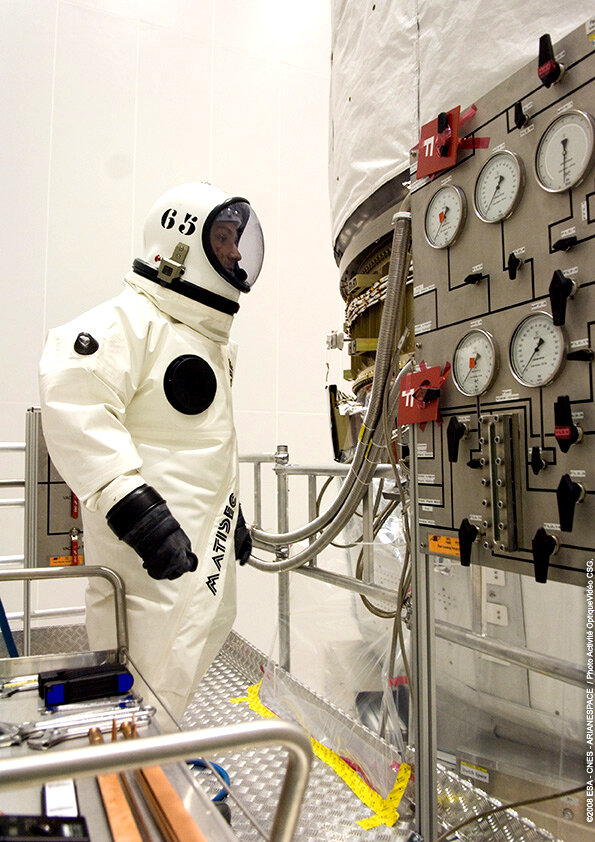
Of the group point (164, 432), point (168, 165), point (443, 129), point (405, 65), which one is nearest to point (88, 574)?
point (164, 432)

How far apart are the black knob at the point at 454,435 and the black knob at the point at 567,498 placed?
257mm

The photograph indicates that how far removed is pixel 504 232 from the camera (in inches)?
40.7

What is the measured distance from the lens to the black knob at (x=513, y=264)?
0.99m

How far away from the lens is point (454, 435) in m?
1.12

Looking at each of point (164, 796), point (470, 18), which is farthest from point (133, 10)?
point (164, 796)

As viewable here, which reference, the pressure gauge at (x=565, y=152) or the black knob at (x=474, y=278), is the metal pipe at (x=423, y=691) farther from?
the pressure gauge at (x=565, y=152)

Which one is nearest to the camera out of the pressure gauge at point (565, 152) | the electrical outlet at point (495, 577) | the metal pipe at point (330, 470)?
the pressure gauge at point (565, 152)

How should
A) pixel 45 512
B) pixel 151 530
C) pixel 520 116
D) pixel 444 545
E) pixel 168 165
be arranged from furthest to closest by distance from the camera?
pixel 168 165 → pixel 45 512 → pixel 151 530 → pixel 444 545 → pixel 520 116

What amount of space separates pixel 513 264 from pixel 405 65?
0.67m

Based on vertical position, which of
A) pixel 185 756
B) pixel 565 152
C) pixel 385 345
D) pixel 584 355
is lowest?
pixel 185 756

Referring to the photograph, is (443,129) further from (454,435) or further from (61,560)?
(61,560)

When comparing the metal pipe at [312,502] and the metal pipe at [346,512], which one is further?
the metal pipe at [312,502]

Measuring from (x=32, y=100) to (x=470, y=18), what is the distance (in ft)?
9.22

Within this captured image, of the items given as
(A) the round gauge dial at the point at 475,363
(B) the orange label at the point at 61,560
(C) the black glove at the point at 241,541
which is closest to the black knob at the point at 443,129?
(A) the round gauge dial at the point at 475,363
